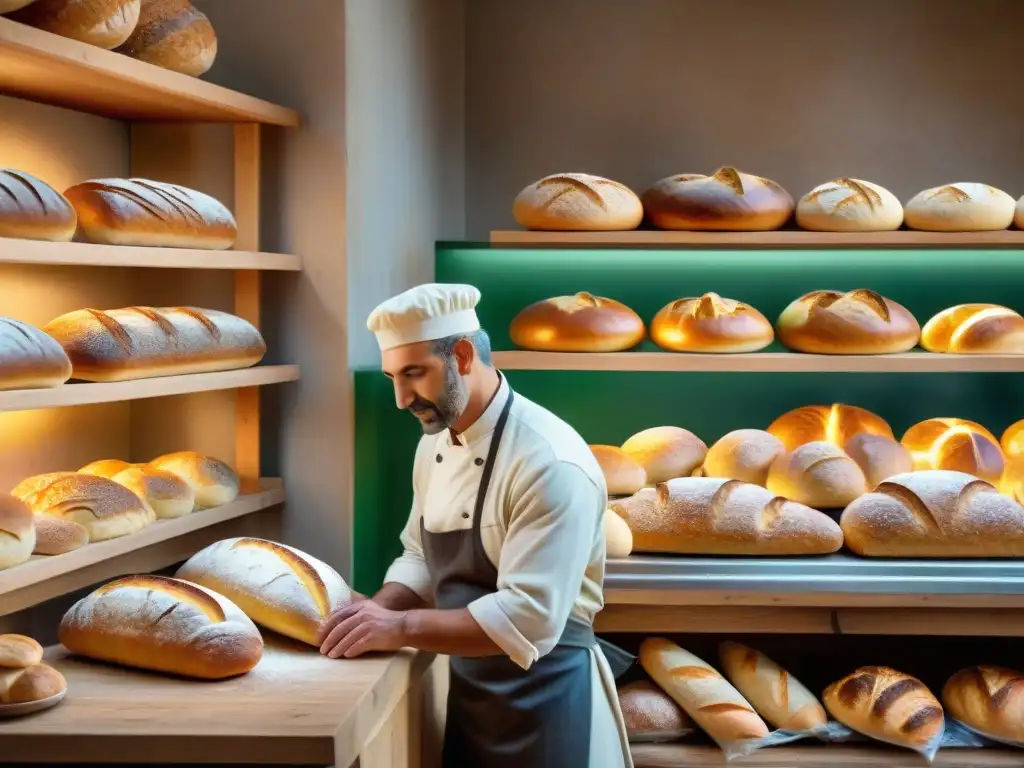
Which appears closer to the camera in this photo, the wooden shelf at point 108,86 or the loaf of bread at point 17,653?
the loaf of bread at point 17,653

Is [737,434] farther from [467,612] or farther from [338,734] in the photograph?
[338,734]

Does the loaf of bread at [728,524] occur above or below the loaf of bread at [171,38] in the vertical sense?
below

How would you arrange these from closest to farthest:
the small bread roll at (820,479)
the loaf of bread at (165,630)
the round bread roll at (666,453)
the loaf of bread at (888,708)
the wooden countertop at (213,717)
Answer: the wooden countertop at (213,717) < the loaf of bread at (165,630) < the loaf of bread at (888,708) < the small bread roll at (820,479) < the round bread roll at (666,453)

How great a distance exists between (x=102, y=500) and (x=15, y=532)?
29cm

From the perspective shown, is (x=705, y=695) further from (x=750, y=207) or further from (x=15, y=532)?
(x=15, y=532)

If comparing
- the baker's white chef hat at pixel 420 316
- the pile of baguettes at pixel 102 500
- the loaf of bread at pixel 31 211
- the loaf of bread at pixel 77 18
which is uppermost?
the loaf of bread at pixel 77 18

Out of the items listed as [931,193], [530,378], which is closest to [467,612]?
[530,378]

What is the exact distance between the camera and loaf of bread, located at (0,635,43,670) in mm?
1655

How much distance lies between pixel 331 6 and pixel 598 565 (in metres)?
1.45

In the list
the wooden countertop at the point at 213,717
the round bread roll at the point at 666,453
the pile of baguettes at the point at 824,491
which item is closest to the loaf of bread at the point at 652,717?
the pile of baguettes at the point at 824,491

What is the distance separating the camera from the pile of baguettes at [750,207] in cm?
317

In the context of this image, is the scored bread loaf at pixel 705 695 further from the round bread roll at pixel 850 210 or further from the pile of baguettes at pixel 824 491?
the round bread roll at pixel 850 210

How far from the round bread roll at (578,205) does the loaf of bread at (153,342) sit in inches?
37.2

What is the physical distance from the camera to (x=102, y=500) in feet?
7.04
